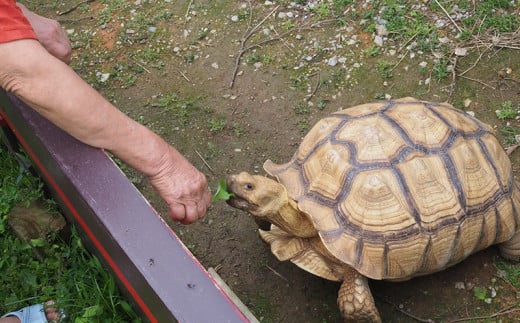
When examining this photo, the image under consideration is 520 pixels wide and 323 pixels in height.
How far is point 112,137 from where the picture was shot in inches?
85.9

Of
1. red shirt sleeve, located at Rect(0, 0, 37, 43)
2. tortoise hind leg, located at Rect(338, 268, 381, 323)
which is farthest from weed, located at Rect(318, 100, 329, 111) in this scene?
red shirt sleeve, located at Rect(0, 0, 37, 43)

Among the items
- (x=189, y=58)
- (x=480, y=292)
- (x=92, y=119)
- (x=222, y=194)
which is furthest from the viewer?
(x=189, y=58)

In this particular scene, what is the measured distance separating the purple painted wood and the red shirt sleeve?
66 cm

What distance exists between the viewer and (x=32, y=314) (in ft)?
9.43

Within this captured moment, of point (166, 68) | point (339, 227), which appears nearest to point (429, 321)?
point (339, 227)

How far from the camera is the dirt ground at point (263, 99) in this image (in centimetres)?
291

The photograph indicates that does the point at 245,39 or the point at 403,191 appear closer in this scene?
the point at 403,191

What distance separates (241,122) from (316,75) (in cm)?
62

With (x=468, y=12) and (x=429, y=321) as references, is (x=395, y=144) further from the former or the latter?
(x=468, y=12)

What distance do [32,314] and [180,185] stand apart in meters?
1.24

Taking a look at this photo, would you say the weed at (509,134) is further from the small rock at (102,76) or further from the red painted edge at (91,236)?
the small rock at (102,76)

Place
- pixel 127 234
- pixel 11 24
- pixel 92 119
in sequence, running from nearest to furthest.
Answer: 1. pixel 11 24
2. pixel 92 119
3. pixel 127 234

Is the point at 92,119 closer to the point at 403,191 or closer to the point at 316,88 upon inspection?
the point at 403,191

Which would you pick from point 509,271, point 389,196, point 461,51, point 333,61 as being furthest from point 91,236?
point 461,51
